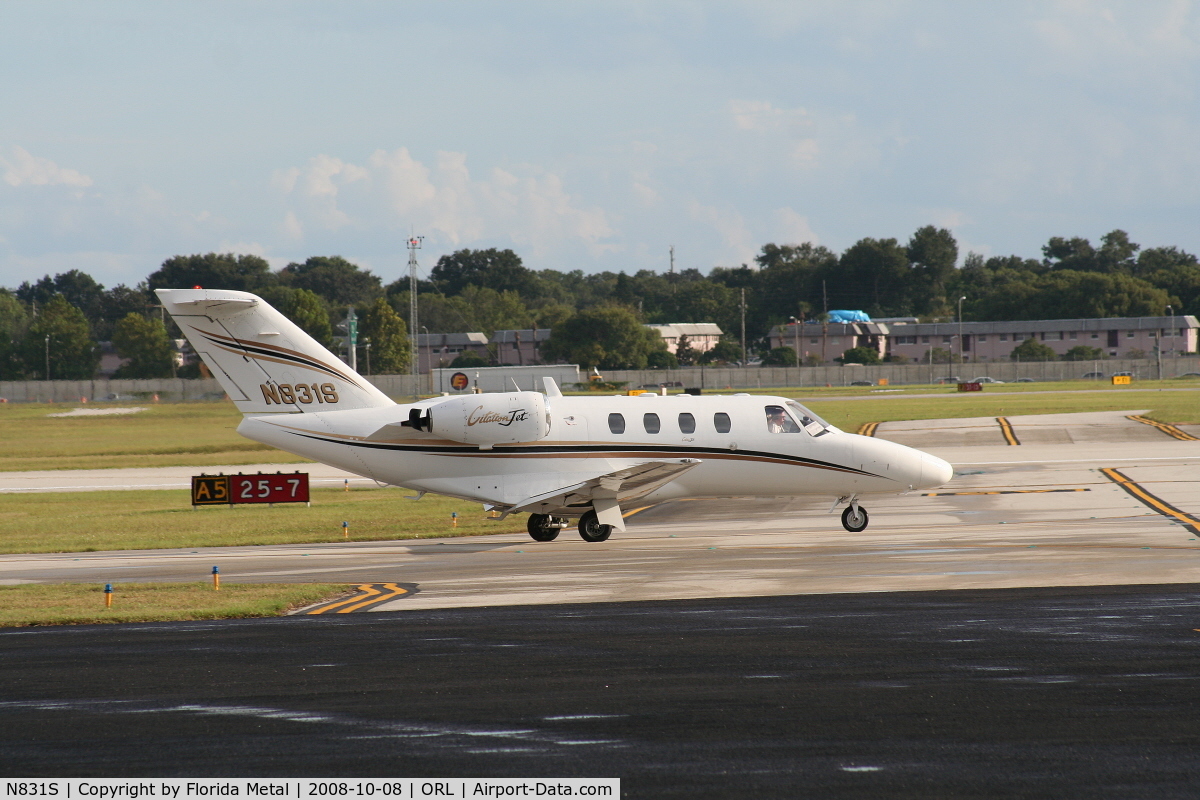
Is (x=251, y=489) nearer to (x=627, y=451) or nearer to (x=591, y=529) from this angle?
(x=591, y=529)

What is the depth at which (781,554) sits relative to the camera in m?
20.6

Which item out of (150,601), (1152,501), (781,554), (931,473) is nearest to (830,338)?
(1152,501)

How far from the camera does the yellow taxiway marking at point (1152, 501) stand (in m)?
23.2

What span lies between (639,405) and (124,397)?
113 meters

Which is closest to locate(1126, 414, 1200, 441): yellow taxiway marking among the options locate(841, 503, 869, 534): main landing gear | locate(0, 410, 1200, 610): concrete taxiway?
locate(0, 410, 1200, 610): concrete taxiway

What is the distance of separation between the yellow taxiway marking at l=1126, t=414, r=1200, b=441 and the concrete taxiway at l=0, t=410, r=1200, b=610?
50.1 ft

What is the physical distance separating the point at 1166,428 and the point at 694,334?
434 feet

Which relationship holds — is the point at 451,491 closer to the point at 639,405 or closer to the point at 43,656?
the point at 639,405

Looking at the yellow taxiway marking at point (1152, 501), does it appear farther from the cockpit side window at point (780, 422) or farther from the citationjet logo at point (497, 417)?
the citationjet logo at point (497, 417)

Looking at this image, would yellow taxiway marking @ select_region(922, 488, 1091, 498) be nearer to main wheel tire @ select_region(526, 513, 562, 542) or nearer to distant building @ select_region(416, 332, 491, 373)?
main wheel tire @ select_region(526, 513, 562, 542)

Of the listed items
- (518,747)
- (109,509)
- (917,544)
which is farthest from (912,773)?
(109,509)

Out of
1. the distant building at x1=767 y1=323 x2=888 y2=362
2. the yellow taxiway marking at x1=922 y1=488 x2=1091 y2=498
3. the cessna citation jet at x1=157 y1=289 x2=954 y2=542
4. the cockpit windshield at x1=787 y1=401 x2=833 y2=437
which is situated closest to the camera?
the cessna citation jet at x1=157 y1=289 x2=954 y2=542

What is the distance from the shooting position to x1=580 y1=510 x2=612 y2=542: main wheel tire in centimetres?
2356

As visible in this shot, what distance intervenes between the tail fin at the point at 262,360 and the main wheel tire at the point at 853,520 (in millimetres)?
10077
